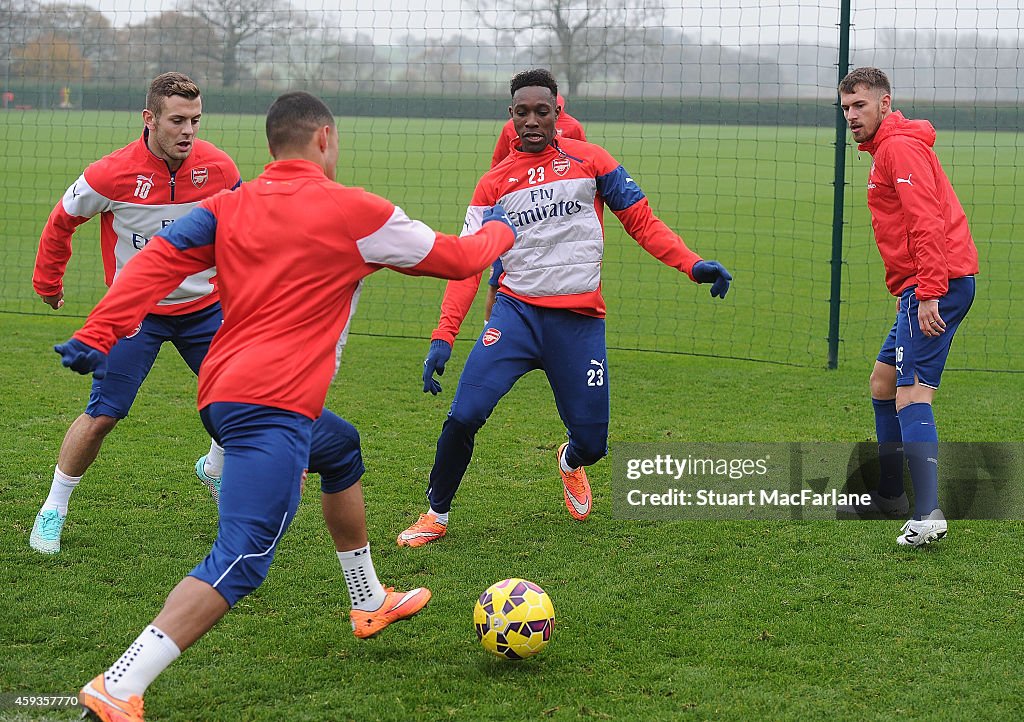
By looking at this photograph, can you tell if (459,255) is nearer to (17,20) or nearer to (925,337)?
(925,337)

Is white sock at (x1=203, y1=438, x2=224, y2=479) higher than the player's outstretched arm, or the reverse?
the player's outstretched arm

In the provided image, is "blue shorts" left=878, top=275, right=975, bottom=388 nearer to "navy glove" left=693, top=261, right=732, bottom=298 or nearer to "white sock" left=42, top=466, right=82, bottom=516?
"navy glove" left=693, top=261, right=732, bottom=298

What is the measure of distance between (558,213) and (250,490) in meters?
2.47

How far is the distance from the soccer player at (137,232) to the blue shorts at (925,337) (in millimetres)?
3320

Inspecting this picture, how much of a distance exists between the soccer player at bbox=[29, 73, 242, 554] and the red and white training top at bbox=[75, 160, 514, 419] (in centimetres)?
168

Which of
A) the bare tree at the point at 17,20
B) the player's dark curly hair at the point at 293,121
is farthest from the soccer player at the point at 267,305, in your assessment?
the bare tree at the point at 17,20

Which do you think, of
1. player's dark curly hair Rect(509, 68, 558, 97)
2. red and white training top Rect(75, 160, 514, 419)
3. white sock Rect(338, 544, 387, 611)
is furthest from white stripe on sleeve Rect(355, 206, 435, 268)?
player's dark curly hair Rect(509, 68, 558, 97)

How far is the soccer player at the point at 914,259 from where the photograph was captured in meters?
5.43

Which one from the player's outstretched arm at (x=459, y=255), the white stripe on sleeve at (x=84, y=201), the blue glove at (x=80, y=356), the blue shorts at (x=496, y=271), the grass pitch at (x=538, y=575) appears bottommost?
the grass pitch at (x=538, y=575)

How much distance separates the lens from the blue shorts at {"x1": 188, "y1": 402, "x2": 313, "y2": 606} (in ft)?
12.3

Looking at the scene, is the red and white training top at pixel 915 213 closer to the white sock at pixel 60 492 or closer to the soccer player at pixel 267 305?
the soccer player at pixel 267 305

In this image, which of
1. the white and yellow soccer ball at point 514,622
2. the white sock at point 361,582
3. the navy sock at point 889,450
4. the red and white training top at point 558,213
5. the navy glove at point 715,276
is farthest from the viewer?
the navy sock at point 889,450

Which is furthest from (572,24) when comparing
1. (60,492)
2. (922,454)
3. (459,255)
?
(459,255)

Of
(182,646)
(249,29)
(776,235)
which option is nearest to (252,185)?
(182,646)
